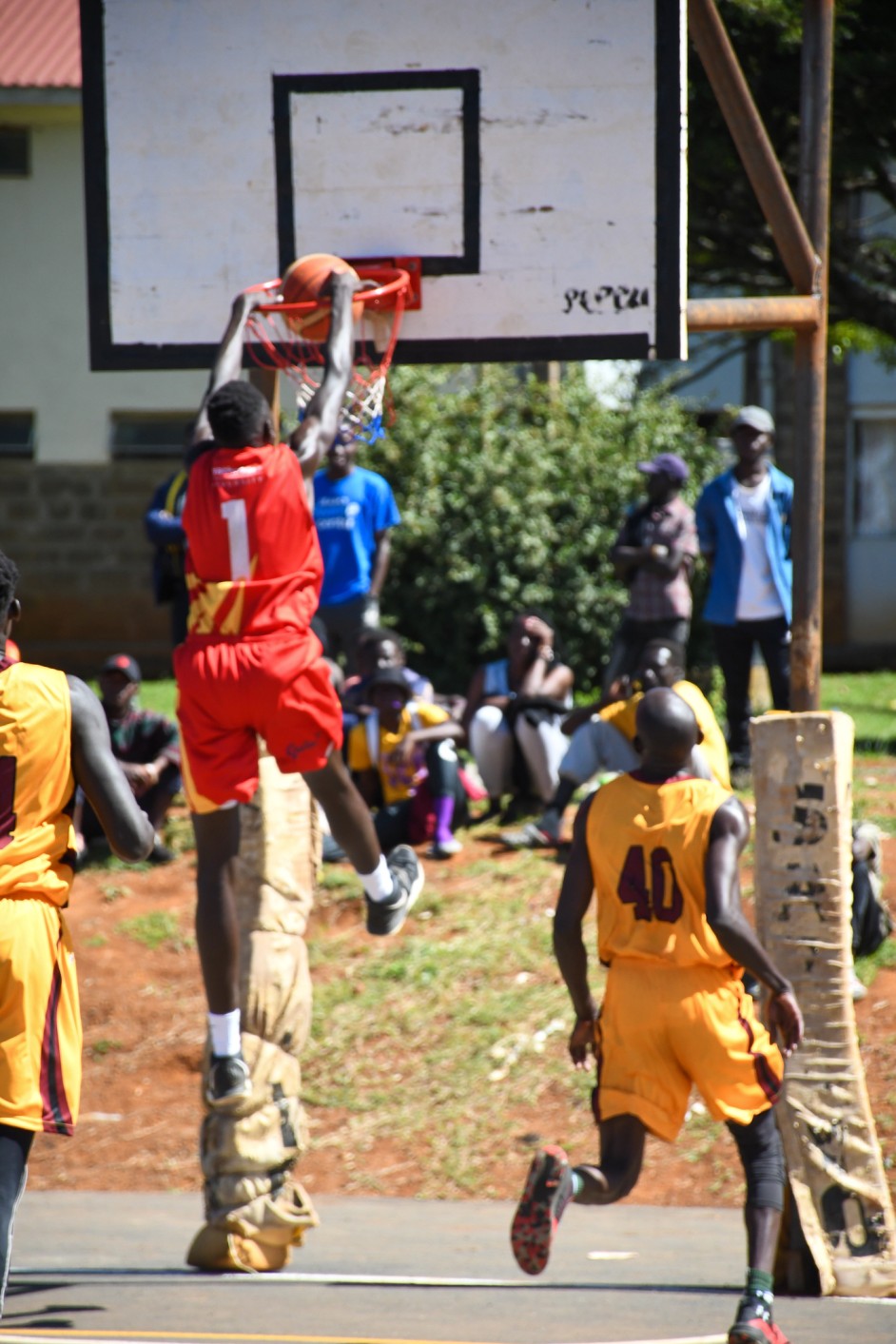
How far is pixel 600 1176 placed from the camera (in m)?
4.86

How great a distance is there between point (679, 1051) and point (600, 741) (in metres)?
4.33

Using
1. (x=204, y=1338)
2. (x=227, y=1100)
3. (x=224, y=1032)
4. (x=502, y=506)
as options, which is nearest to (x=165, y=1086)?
(x=227, y=1100)

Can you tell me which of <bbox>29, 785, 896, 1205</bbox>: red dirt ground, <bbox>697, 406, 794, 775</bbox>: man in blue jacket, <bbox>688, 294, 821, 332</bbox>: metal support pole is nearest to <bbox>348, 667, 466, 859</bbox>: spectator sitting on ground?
<bbox>29, 785, 896, 1205</bbox>: red dirt ground

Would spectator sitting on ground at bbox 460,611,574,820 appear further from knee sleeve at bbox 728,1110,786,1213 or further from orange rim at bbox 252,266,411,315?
knee sleeve at bbox 728,1110,786,1213

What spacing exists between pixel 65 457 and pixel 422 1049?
1202cm

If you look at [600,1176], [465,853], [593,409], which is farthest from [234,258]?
[593,409]

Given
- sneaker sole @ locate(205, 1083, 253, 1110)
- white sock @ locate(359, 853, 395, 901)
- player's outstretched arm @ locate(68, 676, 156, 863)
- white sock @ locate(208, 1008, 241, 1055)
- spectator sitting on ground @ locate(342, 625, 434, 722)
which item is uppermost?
player's outstretched arm @ locate(68, 676, 156, 863)

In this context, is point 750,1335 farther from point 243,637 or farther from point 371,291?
point 371,291

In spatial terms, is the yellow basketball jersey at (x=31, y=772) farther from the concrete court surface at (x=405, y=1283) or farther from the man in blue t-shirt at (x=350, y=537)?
the man in blue t-shirt at (x=350, y=537)

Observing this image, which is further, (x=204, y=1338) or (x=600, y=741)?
(x=600, y=741)

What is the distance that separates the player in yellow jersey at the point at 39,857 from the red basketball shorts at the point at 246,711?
1045mm

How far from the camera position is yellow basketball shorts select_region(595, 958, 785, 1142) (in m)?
4.91

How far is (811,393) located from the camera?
6.22 m

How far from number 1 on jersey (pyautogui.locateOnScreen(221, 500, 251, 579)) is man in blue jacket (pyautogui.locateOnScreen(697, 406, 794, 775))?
503cm
